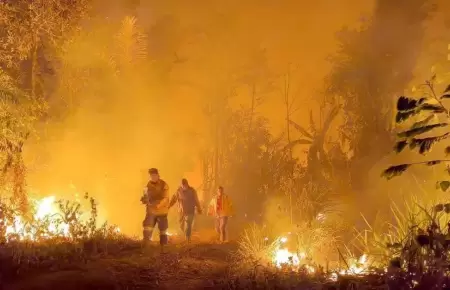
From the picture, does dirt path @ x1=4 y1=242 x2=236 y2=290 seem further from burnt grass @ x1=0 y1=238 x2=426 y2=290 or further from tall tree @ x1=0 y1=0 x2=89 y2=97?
tall tree @ x1=0 y1=0 x2=89 y2=97

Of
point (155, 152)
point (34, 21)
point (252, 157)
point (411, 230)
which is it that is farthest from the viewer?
point (155, 152)

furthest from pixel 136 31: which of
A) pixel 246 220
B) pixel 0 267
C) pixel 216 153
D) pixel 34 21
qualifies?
pixel 0 267

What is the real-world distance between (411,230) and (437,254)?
665 millimetres

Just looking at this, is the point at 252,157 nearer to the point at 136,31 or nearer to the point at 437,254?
the point at 136,31

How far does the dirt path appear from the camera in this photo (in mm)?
7125

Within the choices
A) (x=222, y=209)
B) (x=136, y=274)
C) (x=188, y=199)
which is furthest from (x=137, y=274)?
(x=222, y=209)

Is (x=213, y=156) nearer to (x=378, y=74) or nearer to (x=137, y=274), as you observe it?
(x=378, y=74)

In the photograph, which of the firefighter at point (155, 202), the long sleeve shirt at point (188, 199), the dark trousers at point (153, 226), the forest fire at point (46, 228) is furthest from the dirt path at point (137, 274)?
the long sleeve shirt at point (188, 199)

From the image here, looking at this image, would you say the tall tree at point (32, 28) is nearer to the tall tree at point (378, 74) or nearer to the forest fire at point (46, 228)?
the forest fire at point (46, 228)

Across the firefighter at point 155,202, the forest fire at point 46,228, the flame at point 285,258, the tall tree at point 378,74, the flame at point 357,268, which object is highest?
the tall tree at point 378,74

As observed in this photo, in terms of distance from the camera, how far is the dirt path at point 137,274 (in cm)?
712

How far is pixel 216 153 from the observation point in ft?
78.3

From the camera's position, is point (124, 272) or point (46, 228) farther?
point (46, 228)

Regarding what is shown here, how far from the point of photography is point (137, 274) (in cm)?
766
